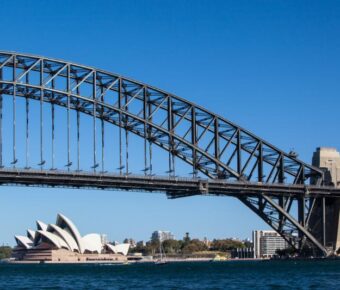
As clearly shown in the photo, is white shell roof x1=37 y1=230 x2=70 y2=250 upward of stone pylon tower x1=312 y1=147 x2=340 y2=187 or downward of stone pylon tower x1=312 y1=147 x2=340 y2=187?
downward

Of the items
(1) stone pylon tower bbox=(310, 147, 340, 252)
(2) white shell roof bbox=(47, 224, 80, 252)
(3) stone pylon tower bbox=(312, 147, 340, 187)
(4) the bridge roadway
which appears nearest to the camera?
(4) the bridge roadway

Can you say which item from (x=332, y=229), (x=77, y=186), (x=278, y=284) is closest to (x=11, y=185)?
(x=77, y=186)

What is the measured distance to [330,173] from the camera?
113 m

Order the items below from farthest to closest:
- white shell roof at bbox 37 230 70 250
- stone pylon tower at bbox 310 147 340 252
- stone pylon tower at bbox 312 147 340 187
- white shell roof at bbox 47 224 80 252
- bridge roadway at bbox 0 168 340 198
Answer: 1. white shell roof at bbox 47 224 80 252
2. white shell roof at bbox 37 230 70 250
3. stone pylon tower at bbox 312 147 340 187
4. stone pylon tower at bbox 310 147 340 252
5. bridge roadway at bbox 0 168 340 198

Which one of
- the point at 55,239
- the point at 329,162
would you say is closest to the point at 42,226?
the point at 55,239

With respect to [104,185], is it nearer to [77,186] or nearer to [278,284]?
[77,186]

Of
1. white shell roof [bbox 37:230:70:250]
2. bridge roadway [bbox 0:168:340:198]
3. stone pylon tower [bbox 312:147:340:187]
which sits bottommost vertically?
white shell roof [bbox 37:230:70:250]

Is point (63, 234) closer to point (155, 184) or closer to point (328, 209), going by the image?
point (328, 209)

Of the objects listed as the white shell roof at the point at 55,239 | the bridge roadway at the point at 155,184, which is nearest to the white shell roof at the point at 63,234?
the white shell roof at the point at 55,239

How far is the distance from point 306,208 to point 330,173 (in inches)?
303

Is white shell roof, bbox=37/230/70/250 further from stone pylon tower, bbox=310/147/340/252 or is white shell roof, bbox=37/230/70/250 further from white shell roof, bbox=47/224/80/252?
stone pylon tower, bbox=310/147/340/252

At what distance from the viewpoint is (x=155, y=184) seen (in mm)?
93688

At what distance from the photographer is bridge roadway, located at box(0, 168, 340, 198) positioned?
Answer: 85312 millimetres

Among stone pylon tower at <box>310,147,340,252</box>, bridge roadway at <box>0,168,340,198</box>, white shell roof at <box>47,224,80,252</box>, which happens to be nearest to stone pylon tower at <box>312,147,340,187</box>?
stone pylon tower at <box>310,147,340,252</box>
